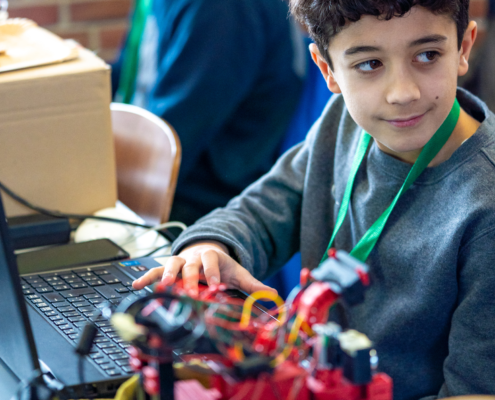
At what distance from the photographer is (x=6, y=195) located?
106cm

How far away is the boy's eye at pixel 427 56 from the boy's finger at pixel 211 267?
1.22 feet

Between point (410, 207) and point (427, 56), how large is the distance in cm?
23

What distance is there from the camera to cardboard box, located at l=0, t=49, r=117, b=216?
102 centimetres

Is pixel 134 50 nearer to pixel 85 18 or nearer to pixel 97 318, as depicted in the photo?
pixel 85 18

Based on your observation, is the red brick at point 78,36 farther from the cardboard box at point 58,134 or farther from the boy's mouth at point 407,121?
the boy's mouth at point 407,121

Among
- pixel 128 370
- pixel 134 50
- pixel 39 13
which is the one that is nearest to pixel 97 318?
pixel 128 370

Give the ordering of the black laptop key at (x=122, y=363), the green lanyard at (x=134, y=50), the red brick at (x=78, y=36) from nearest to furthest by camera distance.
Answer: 1. the black laptop key at (x=122, y=363)
2. the green lanyard at (x=134, y=50)
3. the red brick at (x=78, y=36)

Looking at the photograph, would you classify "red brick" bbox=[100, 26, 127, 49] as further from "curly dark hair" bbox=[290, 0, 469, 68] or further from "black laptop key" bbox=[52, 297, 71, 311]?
"black laptop key" bbox=[52, 297, 71, 311]

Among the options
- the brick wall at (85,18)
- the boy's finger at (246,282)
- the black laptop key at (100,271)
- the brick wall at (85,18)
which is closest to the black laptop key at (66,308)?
the black laptop key at (100,271)

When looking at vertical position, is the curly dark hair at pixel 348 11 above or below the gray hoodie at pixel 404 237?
above

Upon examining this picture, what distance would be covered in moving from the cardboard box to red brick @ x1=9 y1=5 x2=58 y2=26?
4.25 ft

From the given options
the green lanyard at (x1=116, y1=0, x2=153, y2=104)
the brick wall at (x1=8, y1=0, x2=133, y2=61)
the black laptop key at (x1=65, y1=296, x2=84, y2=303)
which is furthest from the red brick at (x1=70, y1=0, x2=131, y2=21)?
the black laptop key at (x1=65, y1=296, x2=84, y2=303)

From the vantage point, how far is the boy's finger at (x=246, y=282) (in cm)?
81

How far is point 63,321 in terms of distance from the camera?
733mm
